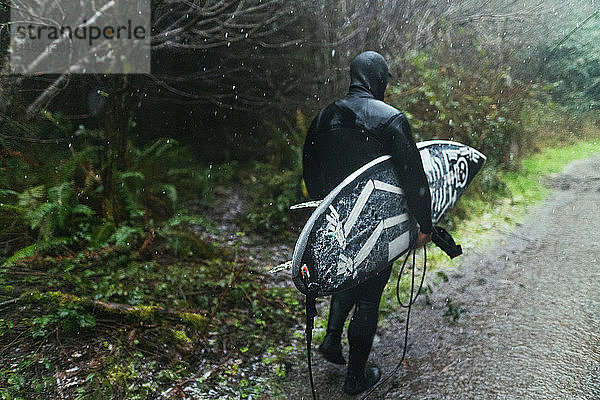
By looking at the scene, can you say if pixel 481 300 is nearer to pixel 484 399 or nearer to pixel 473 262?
pixel 473 262

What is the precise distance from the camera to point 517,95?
7.12m

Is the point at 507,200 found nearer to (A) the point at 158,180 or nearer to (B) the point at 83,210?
(A) the point at 158,180

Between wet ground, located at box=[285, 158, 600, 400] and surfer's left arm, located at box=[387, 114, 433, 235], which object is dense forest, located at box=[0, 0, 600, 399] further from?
surfer's left arm, located at box=[387, 114, 433, 235]

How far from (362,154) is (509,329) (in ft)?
6.70

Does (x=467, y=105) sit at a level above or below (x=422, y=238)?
above

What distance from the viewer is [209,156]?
326 inches

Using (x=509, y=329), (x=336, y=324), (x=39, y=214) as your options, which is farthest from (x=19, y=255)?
(x=509, y=329)

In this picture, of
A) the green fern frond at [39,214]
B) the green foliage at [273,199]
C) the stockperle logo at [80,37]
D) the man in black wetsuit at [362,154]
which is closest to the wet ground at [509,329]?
the man in black wetsuit at [362,154]

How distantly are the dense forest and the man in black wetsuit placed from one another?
676 millimetres

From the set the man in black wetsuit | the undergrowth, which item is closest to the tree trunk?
the man in black wetsuit

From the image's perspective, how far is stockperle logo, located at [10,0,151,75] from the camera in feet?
16.9

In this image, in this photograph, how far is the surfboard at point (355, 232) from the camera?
2828 mm

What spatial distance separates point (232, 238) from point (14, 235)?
92.1 inches

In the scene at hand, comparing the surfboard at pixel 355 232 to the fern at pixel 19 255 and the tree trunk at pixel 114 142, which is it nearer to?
the fern at pixel 19 255
